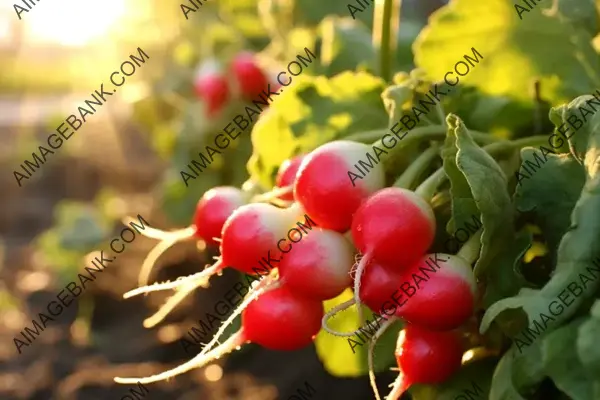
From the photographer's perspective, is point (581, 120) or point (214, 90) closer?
point (581, 120)

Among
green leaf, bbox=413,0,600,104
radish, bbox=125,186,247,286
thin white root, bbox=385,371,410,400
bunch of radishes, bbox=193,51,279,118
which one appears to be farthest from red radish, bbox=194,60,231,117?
thin white root, bbox=385,371,410,400

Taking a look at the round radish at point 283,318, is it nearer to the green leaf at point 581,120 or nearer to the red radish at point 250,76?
the green leaf at point 581,120

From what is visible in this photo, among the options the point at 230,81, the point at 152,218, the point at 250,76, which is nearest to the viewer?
the point at 250,76

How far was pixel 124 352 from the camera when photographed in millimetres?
2938

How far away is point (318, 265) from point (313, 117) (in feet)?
1.53

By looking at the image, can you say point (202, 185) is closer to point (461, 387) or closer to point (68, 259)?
point (68, 259)

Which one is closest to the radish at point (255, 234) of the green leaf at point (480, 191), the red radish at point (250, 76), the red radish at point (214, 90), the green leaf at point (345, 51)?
the green leaf at point (480, 191)

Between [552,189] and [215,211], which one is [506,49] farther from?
[215,211]

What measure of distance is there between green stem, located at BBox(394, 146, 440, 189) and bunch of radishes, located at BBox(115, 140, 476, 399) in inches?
1.2

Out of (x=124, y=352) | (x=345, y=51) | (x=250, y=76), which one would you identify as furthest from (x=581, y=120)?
(x=124, y=352)

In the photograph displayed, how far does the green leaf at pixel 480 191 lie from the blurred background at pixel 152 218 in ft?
1.68

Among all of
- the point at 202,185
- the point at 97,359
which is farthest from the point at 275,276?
the point at 202,185

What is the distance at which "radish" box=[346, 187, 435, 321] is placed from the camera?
1023mm

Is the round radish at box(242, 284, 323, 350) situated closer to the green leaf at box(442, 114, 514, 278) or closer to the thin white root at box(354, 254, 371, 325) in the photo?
the thin white root at box(354, 254, 371, 325)
